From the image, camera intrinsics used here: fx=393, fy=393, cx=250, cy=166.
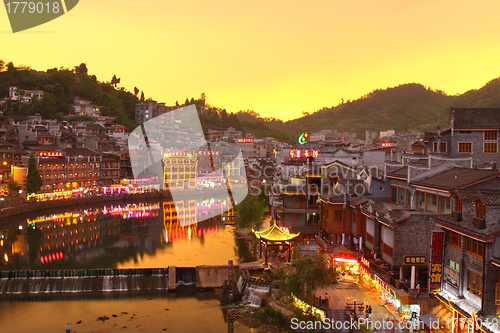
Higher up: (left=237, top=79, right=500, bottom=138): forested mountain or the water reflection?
(left=237, top=79, right=500, bottom=138): forested mountain

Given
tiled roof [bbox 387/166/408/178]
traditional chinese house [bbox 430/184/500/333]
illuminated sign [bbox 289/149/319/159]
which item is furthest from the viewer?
illuminated sign [bbox 289/149/319/159]

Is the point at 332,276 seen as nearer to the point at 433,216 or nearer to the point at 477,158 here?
the point at 433,216

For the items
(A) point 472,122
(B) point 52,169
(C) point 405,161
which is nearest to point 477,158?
(A) point 472,122

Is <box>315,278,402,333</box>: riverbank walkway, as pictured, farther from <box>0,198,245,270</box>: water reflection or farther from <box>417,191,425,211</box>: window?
<box>0,198,245,270</box>: water reflection

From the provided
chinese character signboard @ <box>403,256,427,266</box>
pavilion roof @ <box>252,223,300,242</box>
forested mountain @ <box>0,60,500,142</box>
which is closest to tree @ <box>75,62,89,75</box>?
forested mountain @ <box>0,60,500,142</box>

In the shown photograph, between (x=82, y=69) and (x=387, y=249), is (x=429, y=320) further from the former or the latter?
(x=82, y=69)

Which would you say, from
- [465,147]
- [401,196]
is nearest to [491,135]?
[465,147]

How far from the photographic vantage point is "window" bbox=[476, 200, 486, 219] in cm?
1138

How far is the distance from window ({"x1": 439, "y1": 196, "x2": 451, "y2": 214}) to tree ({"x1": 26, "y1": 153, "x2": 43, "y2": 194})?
50799 millimetres

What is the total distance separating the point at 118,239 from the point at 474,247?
31189 millimetres

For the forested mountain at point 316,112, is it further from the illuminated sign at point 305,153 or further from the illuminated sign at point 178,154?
Result: the illuminated sign at point 305,153

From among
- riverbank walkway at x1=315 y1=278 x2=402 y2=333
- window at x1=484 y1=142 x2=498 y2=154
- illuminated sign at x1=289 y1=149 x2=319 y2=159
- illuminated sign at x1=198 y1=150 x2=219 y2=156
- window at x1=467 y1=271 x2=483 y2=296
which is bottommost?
riverbank walkway at x1=315 y1=278 x2=402 y2=333

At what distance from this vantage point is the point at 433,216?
15.0 meters

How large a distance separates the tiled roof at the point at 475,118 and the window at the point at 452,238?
1369 centimetres
